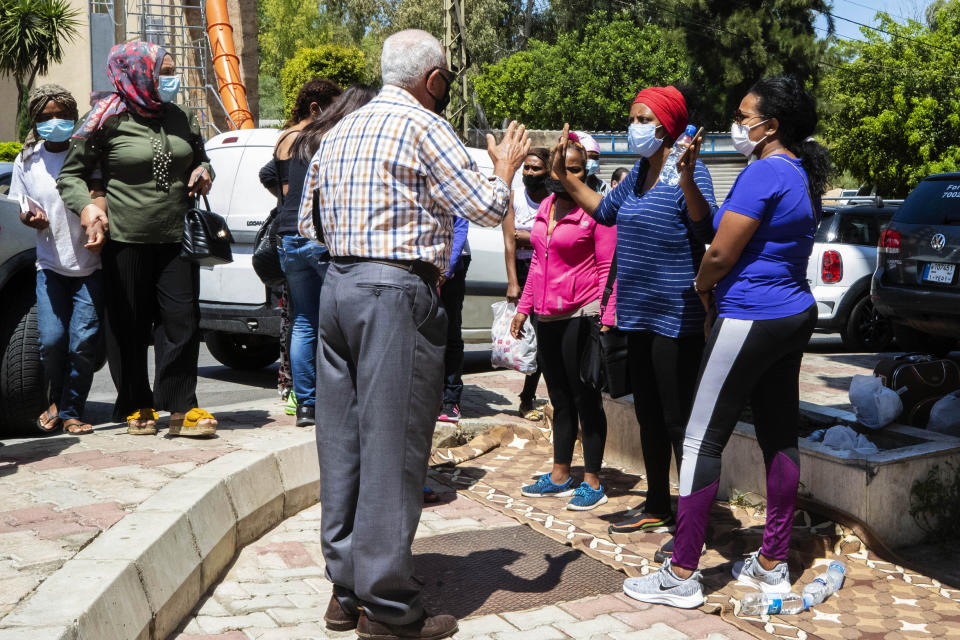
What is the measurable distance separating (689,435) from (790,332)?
55 centimetres

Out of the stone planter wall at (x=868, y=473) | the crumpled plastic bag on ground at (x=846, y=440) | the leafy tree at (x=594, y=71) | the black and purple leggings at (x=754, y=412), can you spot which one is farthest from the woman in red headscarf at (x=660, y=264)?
the leafy tree at (x=594, y=71)

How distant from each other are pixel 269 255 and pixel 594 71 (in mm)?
47888

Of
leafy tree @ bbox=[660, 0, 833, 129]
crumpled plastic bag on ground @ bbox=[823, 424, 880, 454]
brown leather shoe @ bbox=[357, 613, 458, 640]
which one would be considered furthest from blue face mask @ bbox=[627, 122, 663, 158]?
leafy tree @ bbox=[660, 0, 833, 129]

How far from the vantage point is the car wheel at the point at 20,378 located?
5715 mm

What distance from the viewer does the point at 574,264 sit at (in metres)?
5.07

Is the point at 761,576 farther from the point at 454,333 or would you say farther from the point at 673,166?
the point at 454,333

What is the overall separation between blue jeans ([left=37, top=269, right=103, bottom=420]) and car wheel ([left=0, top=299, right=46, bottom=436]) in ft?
0.60

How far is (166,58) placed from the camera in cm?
517

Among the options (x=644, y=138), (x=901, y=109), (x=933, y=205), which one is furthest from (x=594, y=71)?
(x=644, y=138)

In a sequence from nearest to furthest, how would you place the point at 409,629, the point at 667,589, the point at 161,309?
the point at 409,629, the point at 667,589, the point at 161,309

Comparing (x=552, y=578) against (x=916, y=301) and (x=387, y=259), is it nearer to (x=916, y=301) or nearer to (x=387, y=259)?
(x=387, y=259)

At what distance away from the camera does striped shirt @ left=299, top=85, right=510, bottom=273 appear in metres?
3.23

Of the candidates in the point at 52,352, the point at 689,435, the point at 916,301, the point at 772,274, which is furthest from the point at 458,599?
the point at 916,301

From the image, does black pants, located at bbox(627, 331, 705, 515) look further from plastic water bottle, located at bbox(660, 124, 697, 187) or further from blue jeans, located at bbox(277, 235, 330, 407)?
blue jeans, located at bbox(277, 235, 330, 407)
